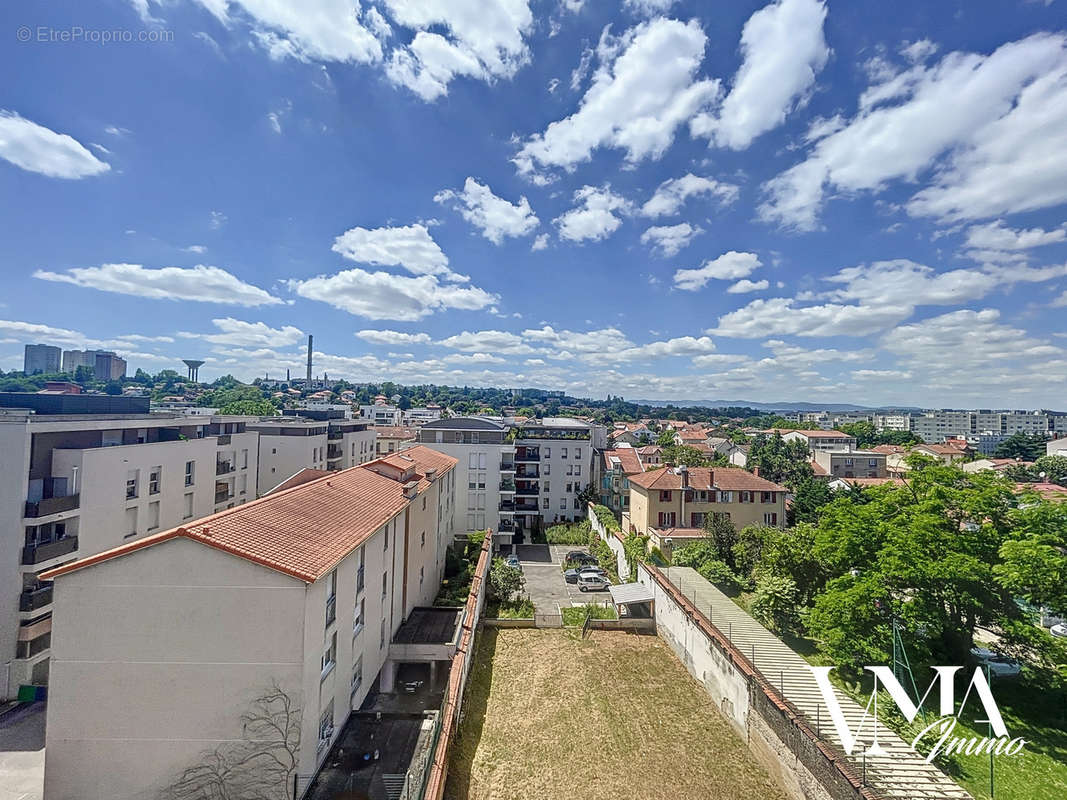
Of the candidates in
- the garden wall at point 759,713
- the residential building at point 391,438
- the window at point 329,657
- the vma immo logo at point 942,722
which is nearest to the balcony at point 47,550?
the window at point 329,657

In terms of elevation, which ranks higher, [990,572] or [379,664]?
[990,572]

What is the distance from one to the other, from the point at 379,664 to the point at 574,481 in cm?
3399

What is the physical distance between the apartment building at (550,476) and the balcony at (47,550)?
3396cm

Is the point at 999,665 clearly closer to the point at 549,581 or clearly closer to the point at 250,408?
the point at 549,581

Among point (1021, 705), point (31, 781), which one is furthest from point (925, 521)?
point (31, 781)

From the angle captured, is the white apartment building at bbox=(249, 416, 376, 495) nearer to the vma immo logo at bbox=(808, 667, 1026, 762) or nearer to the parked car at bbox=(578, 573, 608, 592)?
the parked car at bbox=(578, 573, 608, 592)

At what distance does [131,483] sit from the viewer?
82.6 ft

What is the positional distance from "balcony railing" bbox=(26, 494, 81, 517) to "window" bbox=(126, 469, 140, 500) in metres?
2.92

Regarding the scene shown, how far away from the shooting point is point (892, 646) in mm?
17453

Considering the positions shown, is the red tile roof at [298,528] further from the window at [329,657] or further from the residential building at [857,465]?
the residential building at [857,465]

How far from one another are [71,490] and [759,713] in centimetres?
3003

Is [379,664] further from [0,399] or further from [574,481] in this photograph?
[574,481]

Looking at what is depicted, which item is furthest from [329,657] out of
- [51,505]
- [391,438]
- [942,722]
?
[391,438]

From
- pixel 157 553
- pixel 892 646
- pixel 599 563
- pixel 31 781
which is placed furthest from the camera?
pixel 599 563
